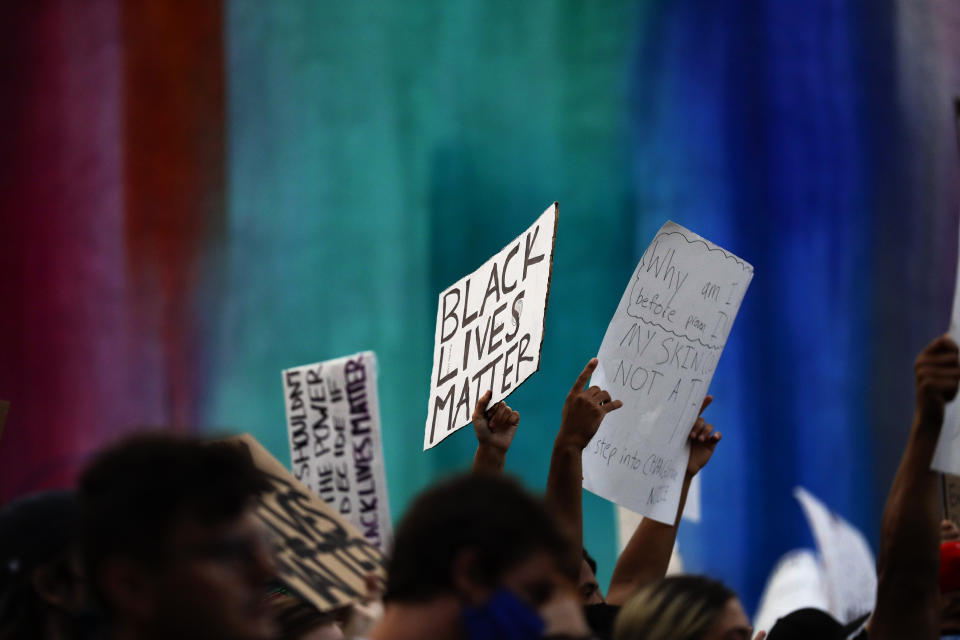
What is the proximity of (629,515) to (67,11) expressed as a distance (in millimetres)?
5423

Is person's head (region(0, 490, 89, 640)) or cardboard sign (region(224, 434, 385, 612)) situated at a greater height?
person's head (region(0, 490, 89, 640))

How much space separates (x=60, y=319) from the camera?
7.09m

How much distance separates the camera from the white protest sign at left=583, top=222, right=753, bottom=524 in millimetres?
2746

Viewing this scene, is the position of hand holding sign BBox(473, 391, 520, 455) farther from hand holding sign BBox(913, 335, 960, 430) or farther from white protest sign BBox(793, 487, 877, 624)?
white protest sign BBox(793, 487, 877, 624)

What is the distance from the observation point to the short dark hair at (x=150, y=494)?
1143 millimetres

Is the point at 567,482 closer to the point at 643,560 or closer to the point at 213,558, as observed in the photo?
the point at 643,560

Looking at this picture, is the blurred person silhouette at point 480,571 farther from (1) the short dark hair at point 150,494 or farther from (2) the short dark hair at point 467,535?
(1) the short dark hair at point 150,494

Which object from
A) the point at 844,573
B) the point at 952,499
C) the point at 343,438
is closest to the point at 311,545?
the point at 343,438

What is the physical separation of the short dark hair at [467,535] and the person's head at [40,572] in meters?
0.42

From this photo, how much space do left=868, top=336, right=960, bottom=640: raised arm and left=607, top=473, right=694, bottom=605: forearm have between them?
856mm

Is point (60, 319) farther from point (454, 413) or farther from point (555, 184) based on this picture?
point (454, 413)

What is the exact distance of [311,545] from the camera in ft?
5.59


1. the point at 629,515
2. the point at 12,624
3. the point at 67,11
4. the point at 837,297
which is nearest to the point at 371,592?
the point at 12,624

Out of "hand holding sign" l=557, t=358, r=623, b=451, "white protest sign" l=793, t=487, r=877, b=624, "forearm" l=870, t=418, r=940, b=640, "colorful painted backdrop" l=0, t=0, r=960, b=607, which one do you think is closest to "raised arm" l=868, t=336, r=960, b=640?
"forearm" l=870, t=418, r=940, b=640
